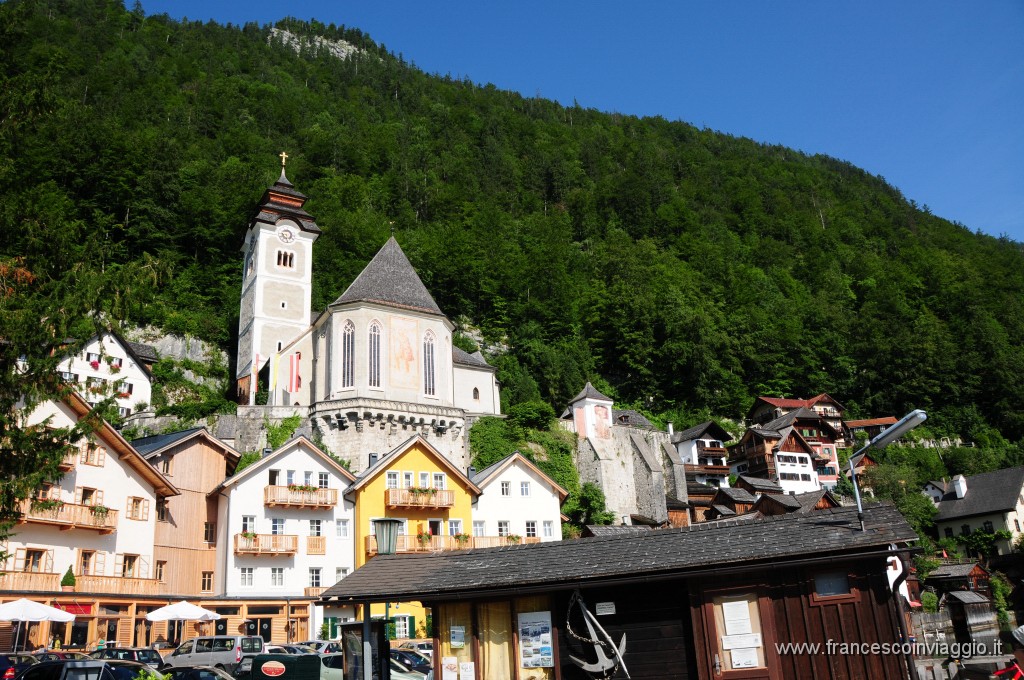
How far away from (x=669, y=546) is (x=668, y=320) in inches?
2426

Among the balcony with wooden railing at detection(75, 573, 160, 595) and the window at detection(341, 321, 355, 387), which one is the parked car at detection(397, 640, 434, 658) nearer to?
the balcony with wooden railing at detection(75, 573, 160, 595)

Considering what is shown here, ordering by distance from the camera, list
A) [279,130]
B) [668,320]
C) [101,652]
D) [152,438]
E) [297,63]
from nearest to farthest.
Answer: [101,652] < [152,438] < [668,320] < [279,130] < [297,63]

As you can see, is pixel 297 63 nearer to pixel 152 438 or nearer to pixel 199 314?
pixel 199 314

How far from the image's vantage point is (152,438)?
37.9 metres

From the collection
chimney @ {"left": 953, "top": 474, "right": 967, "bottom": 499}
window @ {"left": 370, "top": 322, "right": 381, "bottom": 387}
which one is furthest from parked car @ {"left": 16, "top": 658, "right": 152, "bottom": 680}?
chimney @ {"left": 953, "top": 474, "right": 967, "bottom": 499}

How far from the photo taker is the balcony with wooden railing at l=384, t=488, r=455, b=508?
117 ft

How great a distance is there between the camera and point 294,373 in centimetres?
5016

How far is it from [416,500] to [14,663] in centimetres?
1844

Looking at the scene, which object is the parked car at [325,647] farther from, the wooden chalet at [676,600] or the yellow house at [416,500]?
the yellow house at [416,500]

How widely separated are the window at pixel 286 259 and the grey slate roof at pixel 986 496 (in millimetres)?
49993

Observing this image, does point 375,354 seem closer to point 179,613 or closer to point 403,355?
point 403,355

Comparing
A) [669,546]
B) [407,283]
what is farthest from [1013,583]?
[669,546]

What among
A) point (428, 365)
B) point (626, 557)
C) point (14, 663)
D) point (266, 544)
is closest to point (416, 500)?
point (266, 544)

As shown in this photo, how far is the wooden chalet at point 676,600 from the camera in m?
12.7
